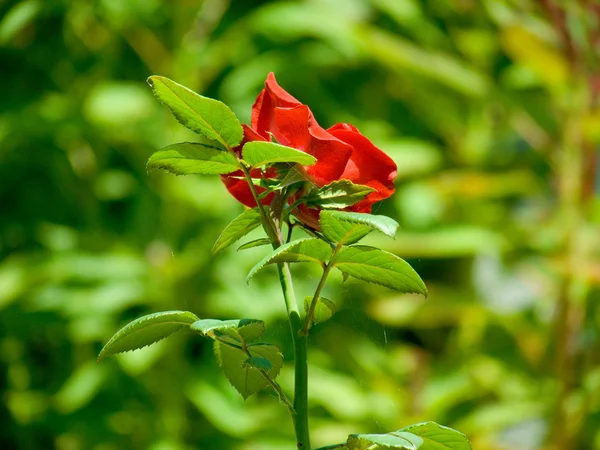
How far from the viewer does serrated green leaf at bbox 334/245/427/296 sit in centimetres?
29

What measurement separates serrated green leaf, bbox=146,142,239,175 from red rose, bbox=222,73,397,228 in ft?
0.04

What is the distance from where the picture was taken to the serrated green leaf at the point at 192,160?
30 centimetres

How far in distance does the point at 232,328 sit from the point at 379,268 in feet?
0.17

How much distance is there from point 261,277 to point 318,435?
0.25 metres

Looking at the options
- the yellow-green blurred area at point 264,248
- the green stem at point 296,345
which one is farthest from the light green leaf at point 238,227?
the yellow-green blurred area at point 264,248

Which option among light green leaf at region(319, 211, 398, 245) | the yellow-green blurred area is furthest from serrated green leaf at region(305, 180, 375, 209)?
the yellow-green blurred area

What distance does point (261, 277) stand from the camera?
1.34 metres

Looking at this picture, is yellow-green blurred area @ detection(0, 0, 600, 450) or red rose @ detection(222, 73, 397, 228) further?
yellow-green blurred area @ detection(0, 0, 600, 450)

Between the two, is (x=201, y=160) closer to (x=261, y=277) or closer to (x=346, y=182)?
(x=346, y=182)

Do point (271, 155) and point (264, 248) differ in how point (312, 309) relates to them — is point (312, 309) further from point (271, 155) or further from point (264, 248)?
point (264, 248)

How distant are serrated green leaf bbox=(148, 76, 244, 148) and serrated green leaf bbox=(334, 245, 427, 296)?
55 mm

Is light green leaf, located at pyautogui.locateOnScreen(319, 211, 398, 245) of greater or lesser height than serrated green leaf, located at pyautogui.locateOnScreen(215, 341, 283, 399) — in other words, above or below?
above

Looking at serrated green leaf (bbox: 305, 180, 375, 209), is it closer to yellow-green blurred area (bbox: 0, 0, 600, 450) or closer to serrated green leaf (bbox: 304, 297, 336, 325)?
serrated green leaf (bbox: 304, 297, 336, 325)

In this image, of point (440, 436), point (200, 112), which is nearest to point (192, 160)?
point (200, 112)
